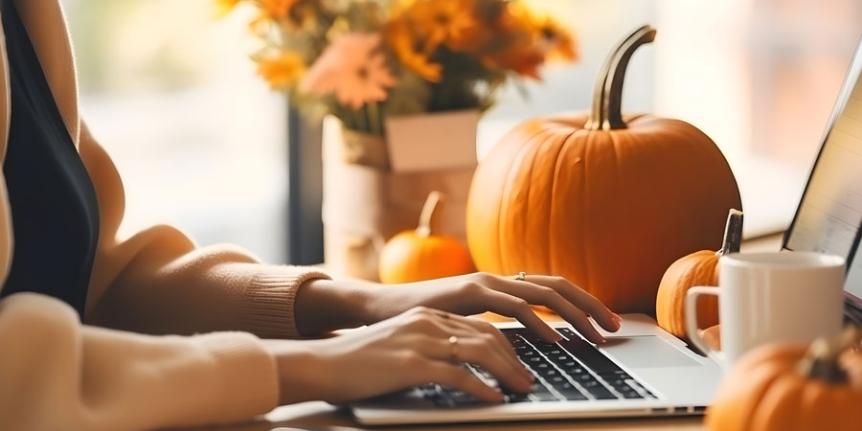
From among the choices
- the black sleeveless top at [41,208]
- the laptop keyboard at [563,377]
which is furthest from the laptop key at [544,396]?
the black sleeveless top at [41,208]

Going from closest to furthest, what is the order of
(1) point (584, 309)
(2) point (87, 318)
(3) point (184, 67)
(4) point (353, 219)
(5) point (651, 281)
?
(1) point (584, 309), (2) point (87, 318), (5) point (651, 281), (4) point (353, 219), (3) point (184, 67)

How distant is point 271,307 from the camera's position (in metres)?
1.27

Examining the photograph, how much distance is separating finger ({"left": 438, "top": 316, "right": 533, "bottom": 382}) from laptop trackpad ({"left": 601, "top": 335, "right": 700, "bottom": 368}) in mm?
138

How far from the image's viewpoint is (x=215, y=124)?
7.15ft

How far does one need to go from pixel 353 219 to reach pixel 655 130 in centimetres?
51

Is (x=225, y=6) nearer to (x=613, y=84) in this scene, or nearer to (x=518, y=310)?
(x=613, y=84)

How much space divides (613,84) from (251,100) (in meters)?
0.85

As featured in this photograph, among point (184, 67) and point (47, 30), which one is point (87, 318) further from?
point (184, 67)

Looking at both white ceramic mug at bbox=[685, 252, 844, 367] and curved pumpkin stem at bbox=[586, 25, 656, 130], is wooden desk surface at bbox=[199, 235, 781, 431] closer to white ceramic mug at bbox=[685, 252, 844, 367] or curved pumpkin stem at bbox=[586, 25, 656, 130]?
white ceramic mug at bbox=[685, 252, 844, 367]

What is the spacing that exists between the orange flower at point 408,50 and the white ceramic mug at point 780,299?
905 mm

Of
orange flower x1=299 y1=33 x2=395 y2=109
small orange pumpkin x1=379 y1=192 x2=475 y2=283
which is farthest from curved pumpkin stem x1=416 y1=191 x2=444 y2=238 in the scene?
orange flower x1=299 y1=33 x2=395 y2=109

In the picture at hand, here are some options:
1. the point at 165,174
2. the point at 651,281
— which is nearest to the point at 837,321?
the point at 651,281

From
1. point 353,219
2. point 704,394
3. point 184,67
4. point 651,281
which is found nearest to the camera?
point 704,394

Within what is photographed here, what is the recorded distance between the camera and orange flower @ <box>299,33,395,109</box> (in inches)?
69.8
